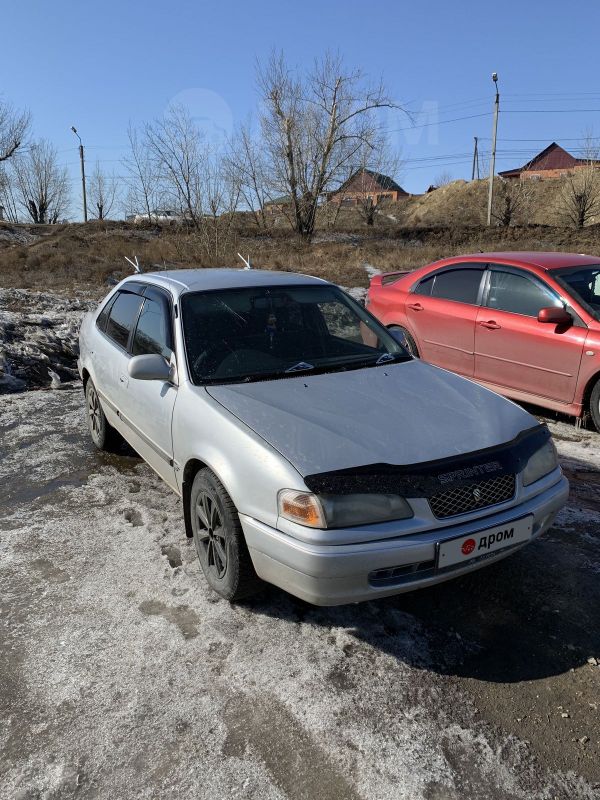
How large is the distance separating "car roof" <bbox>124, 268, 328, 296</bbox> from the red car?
248 cm

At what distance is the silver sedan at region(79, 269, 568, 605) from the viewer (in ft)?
8.30

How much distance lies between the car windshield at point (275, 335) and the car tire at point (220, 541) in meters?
0.64

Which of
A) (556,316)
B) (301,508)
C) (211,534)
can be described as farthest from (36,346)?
(301,508)

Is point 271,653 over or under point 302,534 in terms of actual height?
under

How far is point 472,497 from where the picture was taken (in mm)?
2684

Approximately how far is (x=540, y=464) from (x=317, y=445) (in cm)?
114

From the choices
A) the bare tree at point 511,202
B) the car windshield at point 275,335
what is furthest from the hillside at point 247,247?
the bare tree at point 511,202

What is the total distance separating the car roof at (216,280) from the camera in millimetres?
4023

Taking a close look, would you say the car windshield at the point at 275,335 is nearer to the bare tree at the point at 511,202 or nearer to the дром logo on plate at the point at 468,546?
the дром logo on plate at the point at 468,546

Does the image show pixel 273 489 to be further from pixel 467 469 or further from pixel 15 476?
pixel 15 476

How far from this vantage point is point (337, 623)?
297 cm

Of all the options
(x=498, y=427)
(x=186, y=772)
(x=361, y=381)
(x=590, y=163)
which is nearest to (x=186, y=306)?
(x=361, y=381)

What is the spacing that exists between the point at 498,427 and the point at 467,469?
459mm

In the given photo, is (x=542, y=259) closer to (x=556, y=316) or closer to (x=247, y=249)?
(x=556, y=316)
